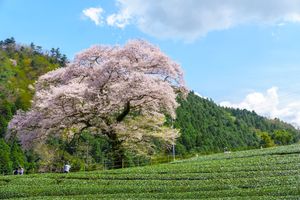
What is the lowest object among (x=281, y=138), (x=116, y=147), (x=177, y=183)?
(x=177, y=183)

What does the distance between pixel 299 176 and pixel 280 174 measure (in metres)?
1.63

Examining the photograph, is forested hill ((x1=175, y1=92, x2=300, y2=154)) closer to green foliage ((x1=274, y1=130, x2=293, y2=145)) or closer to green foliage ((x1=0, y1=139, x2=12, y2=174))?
green foliage ((x1=274, y1=130, x2=293, y2=145))

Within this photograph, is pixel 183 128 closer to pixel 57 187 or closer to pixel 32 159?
pixel 32 159

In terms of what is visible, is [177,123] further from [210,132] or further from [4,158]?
[4,158]

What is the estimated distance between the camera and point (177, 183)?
24.0 metres

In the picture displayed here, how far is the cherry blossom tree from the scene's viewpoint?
125 feet

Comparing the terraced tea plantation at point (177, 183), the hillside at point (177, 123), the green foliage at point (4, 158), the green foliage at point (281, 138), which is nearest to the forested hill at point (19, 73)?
the hillside at point (177, 123)

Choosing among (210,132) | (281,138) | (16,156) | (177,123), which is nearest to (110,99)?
(16,156)

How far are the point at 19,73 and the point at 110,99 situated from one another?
147788mm

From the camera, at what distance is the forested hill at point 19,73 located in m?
139

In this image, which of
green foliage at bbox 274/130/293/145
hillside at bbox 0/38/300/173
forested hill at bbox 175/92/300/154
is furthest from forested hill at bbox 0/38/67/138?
green foliage at bbox 274/130/293/145

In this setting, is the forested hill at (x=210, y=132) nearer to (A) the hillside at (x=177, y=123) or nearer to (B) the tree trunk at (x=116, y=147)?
(A) the hillside at (x=177, y=123)

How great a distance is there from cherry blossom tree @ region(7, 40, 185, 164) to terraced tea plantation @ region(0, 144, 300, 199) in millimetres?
9135

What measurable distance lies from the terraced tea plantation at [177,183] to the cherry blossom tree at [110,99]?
9.14 metres
